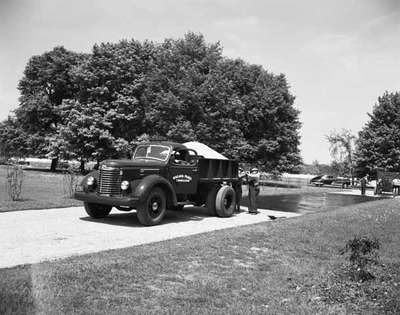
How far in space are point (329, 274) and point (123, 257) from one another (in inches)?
125

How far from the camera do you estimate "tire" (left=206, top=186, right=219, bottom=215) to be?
13.9 metres

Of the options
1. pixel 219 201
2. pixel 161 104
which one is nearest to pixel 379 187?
pixel 161 104

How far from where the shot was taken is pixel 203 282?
6062 millimetres

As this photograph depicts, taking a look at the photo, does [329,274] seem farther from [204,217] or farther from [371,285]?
[204,217]

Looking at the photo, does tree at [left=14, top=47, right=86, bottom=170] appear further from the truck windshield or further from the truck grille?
the truck grille

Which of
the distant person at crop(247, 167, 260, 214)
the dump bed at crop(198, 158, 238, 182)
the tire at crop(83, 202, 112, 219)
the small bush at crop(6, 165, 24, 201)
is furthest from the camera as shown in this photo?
the small bush at crop(6, 165, 24, 201)

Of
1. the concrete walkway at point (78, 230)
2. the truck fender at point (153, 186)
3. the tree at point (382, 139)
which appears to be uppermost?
the tree at point (382, 139)

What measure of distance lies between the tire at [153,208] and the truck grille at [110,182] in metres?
0.75

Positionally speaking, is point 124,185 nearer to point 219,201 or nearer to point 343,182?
point 219,201

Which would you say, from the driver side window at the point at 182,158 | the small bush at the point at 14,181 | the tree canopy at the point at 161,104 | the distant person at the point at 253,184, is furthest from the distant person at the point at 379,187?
the small bush at the point at 14,181

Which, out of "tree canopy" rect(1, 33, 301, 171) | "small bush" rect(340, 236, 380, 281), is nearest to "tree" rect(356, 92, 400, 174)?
"tree canopy" rect(1, 33, 301, 171)

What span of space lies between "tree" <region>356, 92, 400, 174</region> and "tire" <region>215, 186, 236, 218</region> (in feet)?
140

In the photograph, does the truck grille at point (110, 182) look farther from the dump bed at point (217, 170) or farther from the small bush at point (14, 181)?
the small bush at point (14, 181)

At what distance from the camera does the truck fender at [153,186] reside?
10945 mm
